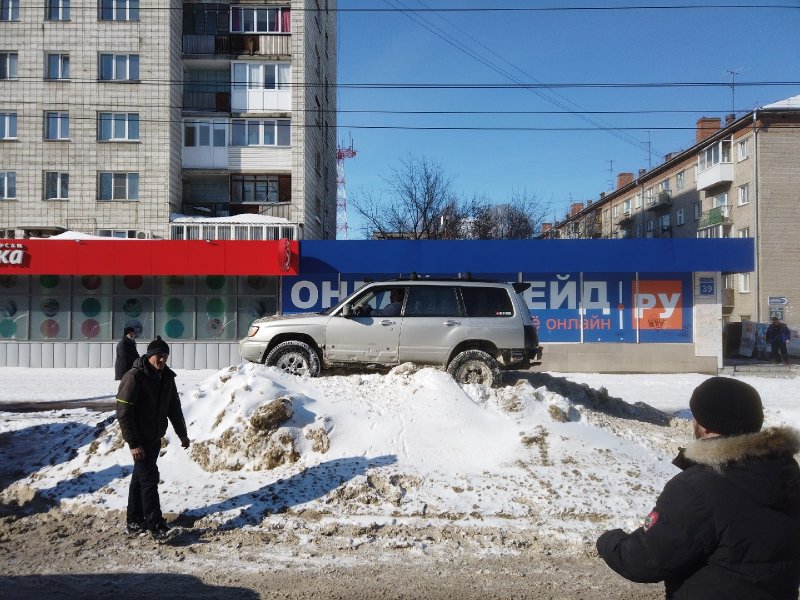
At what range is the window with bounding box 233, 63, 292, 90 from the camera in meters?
30.5

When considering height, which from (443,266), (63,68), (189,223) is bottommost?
(443,266)

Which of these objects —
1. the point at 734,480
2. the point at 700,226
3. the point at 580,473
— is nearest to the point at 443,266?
the point at 580,473

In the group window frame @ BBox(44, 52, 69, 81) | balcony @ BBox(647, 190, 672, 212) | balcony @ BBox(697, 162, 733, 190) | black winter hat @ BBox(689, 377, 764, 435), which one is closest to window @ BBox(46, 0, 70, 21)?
window frame @ BBox(44, 52, 69, 81)

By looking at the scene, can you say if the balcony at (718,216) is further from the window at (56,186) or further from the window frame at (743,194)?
the window at (56,186)

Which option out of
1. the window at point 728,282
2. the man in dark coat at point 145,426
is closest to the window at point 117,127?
the man in dark coat at point 145,426

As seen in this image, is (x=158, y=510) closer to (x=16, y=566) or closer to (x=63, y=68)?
(x=16, y=566)

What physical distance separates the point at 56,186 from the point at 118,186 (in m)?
2.78

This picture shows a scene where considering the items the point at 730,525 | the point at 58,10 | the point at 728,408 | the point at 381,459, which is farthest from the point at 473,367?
the point at 58,10

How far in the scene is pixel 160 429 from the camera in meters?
5.75

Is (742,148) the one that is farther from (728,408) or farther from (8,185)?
(728,408)

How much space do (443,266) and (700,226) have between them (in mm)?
30952

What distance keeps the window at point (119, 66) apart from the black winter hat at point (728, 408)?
31718 mm

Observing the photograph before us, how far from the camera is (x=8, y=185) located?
96.7ft

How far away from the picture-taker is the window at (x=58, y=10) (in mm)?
29250
